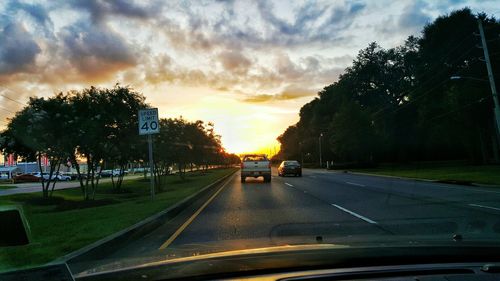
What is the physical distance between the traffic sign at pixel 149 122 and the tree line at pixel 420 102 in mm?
26820

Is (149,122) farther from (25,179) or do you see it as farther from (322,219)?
(25,179)

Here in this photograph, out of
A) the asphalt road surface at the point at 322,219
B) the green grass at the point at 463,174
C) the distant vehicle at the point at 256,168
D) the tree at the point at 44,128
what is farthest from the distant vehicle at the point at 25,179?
the asphalt road surface at the point at 322,219

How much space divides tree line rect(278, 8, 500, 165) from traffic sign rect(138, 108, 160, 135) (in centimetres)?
2682

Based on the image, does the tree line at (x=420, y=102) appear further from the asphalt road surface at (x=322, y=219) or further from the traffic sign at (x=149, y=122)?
the traffic sign at (x=149, y=122)

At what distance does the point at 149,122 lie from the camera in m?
17.0

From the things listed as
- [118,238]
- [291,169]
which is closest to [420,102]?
[291,169]

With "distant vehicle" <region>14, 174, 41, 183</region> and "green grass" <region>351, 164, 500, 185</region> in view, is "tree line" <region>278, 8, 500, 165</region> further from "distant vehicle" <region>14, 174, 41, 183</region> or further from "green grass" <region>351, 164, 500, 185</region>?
"distant vehicle" <region>14, 174, 41, 183</region>

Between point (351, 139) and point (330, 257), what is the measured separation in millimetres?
65212

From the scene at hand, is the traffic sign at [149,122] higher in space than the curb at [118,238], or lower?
higher

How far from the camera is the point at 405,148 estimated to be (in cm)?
7500

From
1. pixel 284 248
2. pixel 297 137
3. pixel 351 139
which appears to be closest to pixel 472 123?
pixel 351 139

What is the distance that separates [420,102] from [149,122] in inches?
1993

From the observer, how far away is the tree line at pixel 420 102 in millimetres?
51438

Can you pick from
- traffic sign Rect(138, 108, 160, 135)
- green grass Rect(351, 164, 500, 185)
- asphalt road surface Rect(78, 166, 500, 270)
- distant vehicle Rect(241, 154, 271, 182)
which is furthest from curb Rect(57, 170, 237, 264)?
distant vehicle Rect(241, 154, 271, 182)
